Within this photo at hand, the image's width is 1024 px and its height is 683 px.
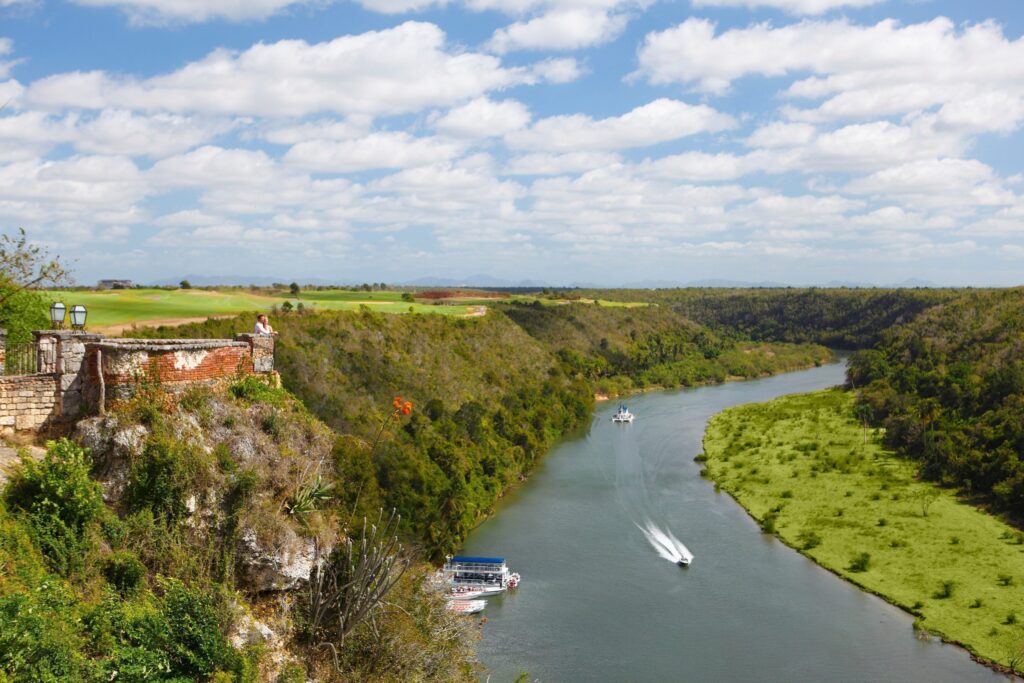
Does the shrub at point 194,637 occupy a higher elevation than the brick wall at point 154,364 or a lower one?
lower

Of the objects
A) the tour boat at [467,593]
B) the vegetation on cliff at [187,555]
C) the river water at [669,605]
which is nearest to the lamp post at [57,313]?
the vegetation on cliff at [187,555]

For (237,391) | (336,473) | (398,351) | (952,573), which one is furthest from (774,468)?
(237,391)

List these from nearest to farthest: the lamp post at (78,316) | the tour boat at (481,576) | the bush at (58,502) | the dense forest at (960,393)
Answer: the bush at (58,502)
the lamp post at (78,316)
the tour boat at (481,576)
the dense forest at (960,393)

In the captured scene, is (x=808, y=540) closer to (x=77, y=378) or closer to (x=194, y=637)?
(x=194, y=637)

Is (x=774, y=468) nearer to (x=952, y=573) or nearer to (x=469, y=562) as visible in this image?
(x=952, y=573)

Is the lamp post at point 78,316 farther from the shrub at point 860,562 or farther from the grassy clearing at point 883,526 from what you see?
the shrub at point 860,562

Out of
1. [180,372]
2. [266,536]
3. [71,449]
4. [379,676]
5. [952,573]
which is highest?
[180,372]
